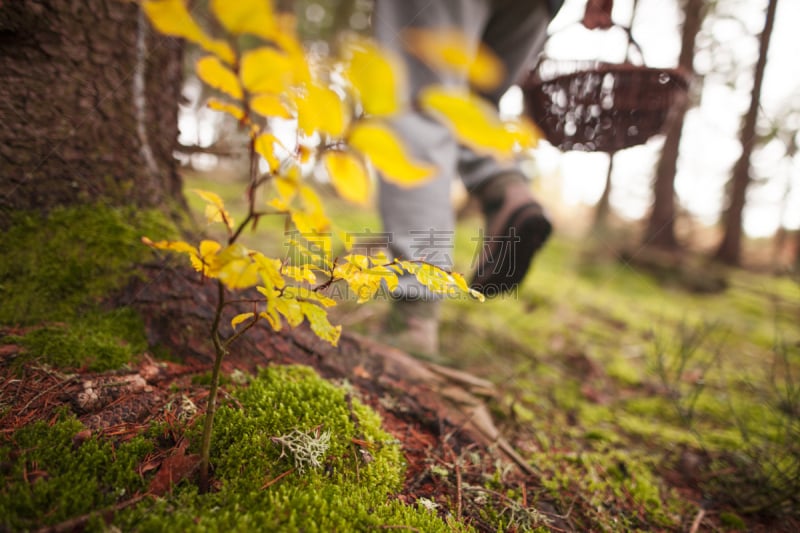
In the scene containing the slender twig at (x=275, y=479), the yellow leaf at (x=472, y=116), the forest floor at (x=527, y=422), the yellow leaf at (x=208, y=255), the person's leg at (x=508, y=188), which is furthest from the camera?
the person's leg at (x=508, y=188)

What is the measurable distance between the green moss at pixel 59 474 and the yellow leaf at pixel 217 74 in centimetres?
83

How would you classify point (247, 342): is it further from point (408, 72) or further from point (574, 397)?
point (574, 397)

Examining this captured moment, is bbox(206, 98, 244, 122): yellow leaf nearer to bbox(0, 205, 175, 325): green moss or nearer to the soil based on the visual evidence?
the soil

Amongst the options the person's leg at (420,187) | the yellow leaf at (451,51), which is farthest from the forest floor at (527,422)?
the yellow leaf at (451,51)

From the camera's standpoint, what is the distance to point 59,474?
0.78 meters

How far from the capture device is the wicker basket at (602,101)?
76.3 inches

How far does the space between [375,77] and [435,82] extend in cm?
170

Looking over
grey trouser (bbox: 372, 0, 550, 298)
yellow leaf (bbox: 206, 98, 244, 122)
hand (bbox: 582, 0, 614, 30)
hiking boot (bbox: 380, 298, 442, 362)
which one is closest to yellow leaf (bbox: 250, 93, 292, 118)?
yellow leaf (bbox: 206, 98, 244, 122)

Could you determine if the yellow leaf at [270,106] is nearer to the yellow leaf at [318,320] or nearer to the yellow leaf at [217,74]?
the yellow leaf at [217,74]

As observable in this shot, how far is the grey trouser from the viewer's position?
1832mm

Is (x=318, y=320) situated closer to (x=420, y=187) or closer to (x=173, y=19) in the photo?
(x=173, y=19)

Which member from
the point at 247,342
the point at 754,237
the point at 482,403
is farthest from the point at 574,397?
the point at 754,237

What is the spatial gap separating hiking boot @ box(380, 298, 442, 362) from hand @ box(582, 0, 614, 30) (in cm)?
170

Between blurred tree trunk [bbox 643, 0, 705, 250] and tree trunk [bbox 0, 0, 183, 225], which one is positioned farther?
blurred tree trunk [bbox 643, 0, 705, 250]
